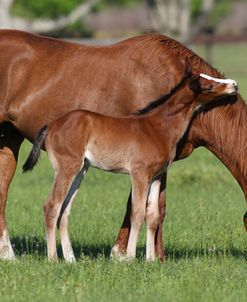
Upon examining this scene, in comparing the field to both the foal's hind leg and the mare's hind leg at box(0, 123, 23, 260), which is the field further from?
the mare's hind leg at box(0, 123, 23, 260)

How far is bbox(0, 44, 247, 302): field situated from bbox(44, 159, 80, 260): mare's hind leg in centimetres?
21

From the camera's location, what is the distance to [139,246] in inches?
396

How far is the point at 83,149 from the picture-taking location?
832 centimetres

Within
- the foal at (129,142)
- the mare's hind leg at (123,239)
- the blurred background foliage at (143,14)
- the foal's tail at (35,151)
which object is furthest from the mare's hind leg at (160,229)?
the blurred background foliage at (143,14)

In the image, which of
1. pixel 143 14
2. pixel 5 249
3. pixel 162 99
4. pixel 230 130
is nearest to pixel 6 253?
pixel 5 249

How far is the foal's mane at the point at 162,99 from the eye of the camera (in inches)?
335

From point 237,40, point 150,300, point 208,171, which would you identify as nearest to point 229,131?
point 150,300

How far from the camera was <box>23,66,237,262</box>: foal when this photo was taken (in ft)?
27.3

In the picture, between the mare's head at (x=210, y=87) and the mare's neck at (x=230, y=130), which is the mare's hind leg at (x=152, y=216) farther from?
the mare's head at (x=210, y=87)

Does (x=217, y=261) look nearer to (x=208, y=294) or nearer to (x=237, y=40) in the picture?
(x=208, y=294)

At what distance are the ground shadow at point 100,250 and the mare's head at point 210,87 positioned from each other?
1.36 meters

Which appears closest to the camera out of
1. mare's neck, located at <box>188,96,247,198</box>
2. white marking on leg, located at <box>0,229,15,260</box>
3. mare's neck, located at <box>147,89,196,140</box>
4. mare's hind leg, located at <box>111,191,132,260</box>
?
mare's neck, located at <box>147,89,196,140</box>

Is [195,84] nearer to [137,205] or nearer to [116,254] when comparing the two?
[137,205]

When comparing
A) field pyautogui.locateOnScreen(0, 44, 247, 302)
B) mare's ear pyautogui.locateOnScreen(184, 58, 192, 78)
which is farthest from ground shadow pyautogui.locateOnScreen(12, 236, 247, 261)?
mare's ear pyautogui.locateOnScreen(184, 58, 192, 78)
